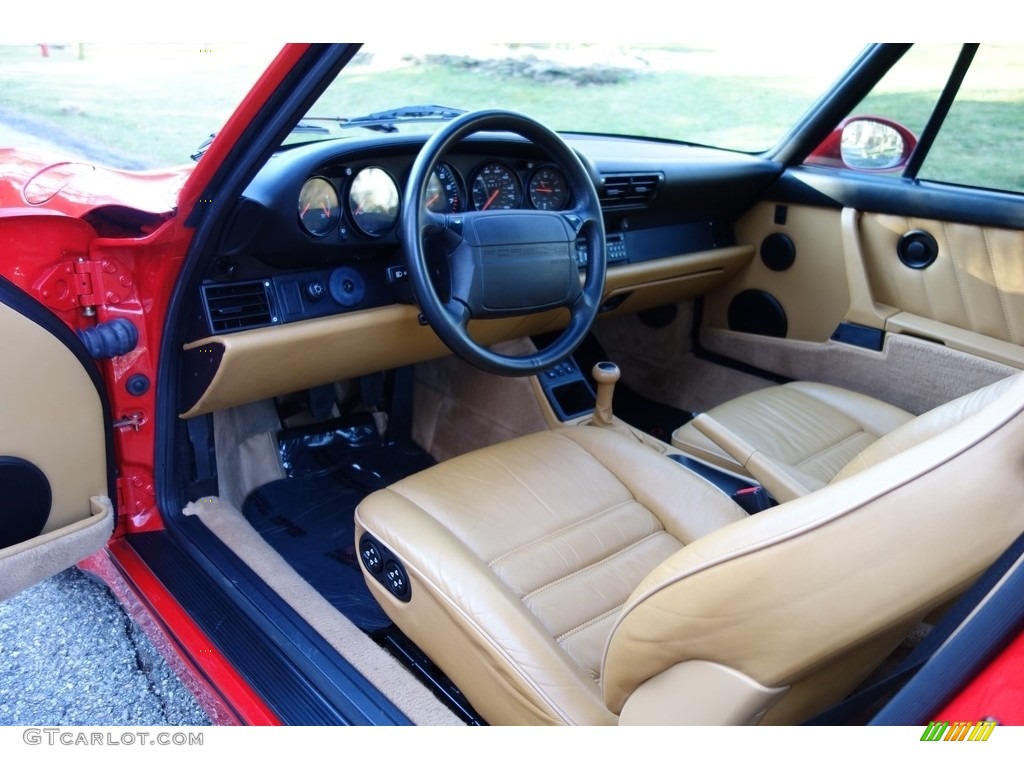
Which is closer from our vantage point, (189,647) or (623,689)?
(623,689)

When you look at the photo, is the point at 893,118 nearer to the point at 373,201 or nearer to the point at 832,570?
the point at 373,201

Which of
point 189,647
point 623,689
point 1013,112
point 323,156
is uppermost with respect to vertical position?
point 1013,112

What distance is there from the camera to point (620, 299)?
271 centimetres

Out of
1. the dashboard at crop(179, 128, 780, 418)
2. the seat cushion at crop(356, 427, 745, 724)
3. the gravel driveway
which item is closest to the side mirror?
the dashboard at crop(179, 128, 780, 418)

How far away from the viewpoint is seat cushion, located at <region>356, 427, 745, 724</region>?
3.97 feet

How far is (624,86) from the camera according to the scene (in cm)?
450

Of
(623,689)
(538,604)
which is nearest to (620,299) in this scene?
(538,604)

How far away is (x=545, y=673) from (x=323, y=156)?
122cm

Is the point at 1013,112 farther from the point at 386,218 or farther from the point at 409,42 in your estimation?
the point at 409,42

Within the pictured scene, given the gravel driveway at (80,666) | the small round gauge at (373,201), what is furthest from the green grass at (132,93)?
the gravel driveway at (80,666)

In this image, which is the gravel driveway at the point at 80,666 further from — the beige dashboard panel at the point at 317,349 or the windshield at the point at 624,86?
the windshield at the point at 624,86

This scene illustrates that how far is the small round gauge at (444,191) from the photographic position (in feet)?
6.51
